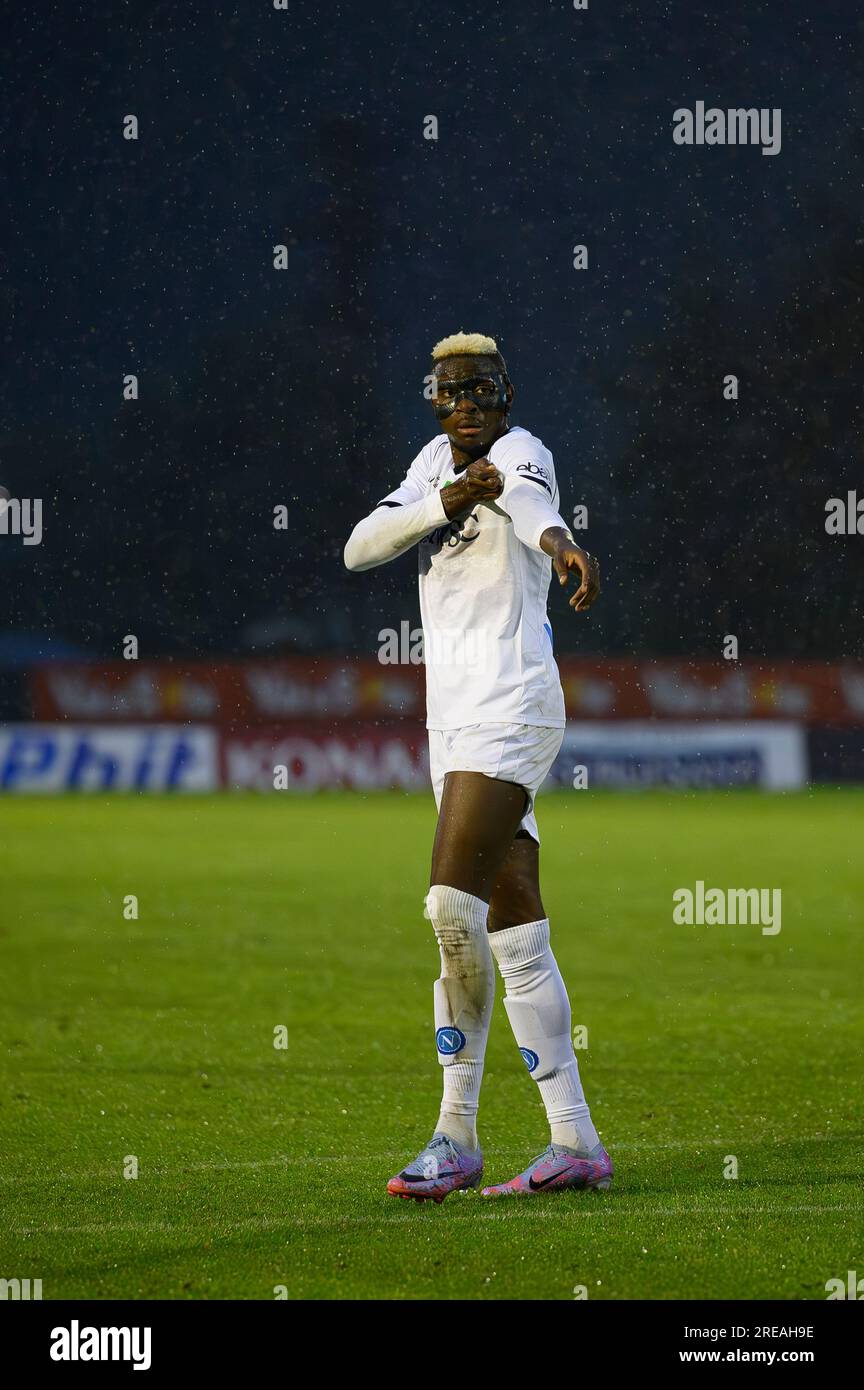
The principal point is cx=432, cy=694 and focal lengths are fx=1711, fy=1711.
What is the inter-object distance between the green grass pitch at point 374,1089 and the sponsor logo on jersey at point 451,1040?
14.3 inches

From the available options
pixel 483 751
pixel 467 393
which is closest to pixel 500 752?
pixel 483 751

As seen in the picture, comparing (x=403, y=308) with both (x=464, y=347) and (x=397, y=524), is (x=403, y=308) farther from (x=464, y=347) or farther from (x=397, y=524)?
(x=397, y=524)

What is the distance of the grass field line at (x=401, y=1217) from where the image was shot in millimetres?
3965

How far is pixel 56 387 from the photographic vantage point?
1618 inches

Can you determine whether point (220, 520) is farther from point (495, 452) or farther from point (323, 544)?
point (495, 452)

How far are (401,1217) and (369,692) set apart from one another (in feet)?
69.2

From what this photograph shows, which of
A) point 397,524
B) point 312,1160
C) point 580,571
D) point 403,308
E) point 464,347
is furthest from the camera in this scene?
point 403,308

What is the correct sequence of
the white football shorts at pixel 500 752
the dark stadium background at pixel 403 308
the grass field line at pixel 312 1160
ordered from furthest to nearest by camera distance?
1. the dark stadium background at pixel 403 308
2. the grass field line at pixel 312 1160
3. the white football shorts at pixel 500 752

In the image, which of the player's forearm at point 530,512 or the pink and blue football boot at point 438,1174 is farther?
the pink and blue football boot at point 438,1174

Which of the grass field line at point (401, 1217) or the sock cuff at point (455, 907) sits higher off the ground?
the sock cuff at point (455, 907)

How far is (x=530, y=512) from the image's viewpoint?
4074 millimetres

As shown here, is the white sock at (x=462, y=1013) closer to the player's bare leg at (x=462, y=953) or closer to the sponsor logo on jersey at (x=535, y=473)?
the player's bare leg at (x=462, y=953)
